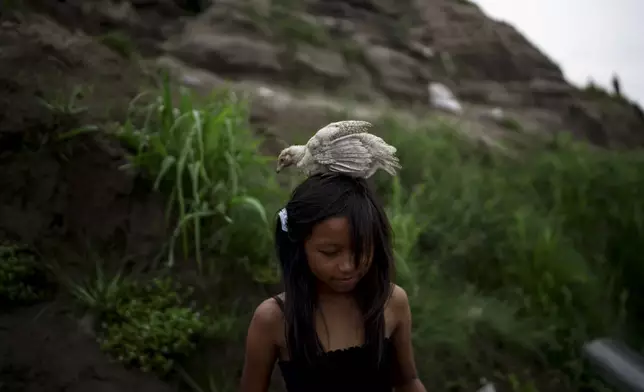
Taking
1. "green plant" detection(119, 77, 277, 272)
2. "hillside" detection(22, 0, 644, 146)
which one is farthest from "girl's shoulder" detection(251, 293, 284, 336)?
"hillside" detection(22, 0, 644, 146)

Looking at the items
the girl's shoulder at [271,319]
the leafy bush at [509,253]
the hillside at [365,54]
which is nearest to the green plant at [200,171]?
the leafy bush at [509,253]

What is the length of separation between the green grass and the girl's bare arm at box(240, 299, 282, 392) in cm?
90

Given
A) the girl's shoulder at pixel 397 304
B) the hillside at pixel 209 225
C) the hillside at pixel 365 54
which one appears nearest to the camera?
the girl's shoulder at pixel 397 304

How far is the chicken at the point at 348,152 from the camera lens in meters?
1.51

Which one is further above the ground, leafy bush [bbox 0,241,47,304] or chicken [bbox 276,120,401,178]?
chicken [bbox 276,120,401,178]

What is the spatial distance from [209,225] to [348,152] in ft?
5.05

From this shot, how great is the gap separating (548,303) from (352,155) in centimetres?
250

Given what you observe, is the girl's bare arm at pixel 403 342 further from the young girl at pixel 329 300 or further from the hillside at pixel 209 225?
the hillside at pixel 209 225

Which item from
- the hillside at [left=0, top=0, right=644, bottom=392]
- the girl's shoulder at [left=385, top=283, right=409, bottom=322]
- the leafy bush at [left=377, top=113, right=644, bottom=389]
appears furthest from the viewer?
the leafy bush at [left=377, top=113, right=644, bottom=389]

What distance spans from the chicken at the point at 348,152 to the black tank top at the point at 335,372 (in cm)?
43

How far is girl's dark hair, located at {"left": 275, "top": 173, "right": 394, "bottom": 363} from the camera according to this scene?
1.50 m

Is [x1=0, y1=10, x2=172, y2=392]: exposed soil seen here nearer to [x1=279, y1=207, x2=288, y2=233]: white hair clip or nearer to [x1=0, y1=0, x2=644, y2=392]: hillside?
[x1=0, y1=0, x2=644, y2=392]: hillside

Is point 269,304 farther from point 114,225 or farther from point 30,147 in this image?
point 30,147

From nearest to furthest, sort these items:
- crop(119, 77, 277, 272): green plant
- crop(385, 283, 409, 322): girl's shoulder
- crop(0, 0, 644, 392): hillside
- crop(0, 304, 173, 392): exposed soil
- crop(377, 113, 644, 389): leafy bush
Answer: crop(385, 283, 409, 322): girl's shoulder
crop(0, 304, 173, 392): exposed soil
crop(0, 0, 644, 392): hillside
crop(119, 77, 277, 272): green plant
crop(377, 113, 644, 389): leafy bush
